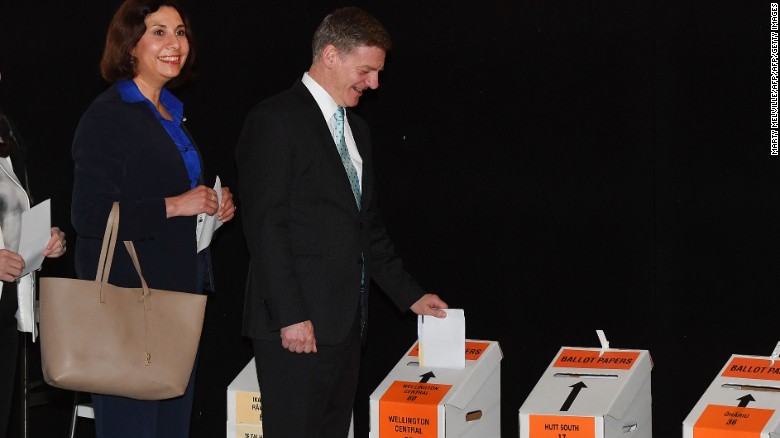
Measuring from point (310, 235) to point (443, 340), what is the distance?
792 mm

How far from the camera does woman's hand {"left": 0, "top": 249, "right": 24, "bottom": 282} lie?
2437 millimetres

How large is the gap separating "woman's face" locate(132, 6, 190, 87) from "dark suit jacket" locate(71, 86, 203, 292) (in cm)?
10

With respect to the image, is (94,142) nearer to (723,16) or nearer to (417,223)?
(417,223)

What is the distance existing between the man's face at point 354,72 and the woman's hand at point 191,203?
1.39 feet

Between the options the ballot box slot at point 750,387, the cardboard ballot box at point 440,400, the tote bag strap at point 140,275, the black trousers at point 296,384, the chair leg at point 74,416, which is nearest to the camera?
the tote bag strap at point 140,275

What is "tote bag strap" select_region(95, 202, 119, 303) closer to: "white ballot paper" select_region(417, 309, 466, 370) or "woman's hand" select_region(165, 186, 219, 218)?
"woman's hand" select_region(165, 186, 219, 218)

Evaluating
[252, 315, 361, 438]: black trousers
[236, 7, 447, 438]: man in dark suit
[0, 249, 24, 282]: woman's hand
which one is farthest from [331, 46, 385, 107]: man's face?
[0, 249, 24, 282]: woman's hand

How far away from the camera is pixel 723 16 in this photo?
3457mm

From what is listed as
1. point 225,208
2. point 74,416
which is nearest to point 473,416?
point 225,208

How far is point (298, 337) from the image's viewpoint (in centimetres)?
261

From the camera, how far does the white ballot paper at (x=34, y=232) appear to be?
2521mm

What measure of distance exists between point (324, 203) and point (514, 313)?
140cm
